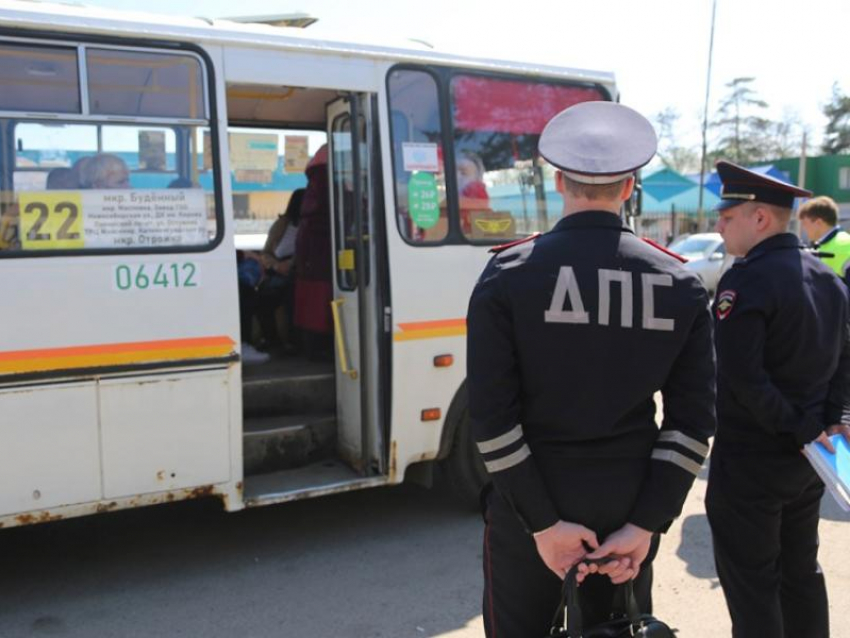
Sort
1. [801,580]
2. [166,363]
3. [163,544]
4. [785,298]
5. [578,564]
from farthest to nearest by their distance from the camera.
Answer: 1. [163,544]
2. [166,363]
3. [801,580]
4. [785,298]
5. [578,564]

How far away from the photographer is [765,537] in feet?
9.69

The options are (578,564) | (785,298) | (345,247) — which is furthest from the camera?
(345,247)

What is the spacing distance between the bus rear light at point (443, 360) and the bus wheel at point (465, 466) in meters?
0.33

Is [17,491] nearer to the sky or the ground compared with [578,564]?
nearer to the ground

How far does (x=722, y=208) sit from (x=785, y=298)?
47 centimetres

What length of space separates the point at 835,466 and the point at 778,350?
1.40ft

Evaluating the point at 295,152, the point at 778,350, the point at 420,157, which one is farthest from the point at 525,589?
the point at 295,152

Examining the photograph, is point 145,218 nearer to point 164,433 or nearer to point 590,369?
point 164,433

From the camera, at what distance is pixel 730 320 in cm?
296

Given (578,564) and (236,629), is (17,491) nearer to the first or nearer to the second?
(236,629)

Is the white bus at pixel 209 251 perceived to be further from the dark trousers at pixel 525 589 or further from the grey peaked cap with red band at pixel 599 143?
the grey peaked cap with red band at pixel 599 143

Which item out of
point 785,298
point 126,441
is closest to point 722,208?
point 785,298

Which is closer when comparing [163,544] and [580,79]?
[163,544]

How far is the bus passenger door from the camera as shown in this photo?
4.93m
